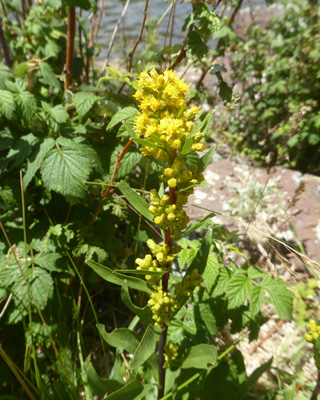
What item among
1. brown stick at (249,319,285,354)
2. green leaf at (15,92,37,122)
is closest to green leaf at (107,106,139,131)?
green leaf at (15,92,37,122)

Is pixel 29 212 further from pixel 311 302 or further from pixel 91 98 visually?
pixel 311 302

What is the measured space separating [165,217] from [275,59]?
10.8ft

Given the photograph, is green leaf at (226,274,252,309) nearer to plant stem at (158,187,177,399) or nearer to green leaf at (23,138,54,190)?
plant stem at (158,187,177,399)

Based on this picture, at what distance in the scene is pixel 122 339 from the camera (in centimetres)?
94

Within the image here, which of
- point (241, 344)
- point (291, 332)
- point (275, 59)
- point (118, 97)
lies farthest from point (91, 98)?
point (275, 59)

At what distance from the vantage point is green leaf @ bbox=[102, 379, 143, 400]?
2.95 ft

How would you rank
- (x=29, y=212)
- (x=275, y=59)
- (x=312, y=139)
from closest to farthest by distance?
(x=29, y=212) → (x=312, y=139) → (x=275, y=59)

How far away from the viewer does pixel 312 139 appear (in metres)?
2.85

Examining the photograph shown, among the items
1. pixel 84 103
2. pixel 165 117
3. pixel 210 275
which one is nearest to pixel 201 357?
pixel 210 275

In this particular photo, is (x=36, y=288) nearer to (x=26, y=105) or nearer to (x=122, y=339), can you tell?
(x=122, y=339)

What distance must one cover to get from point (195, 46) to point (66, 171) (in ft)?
2.32

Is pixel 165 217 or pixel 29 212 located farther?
pixel 29 212

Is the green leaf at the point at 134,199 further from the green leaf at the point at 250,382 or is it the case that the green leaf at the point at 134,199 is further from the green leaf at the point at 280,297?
the green leaf at the point at 250,382

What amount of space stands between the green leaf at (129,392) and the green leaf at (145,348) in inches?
5.1
